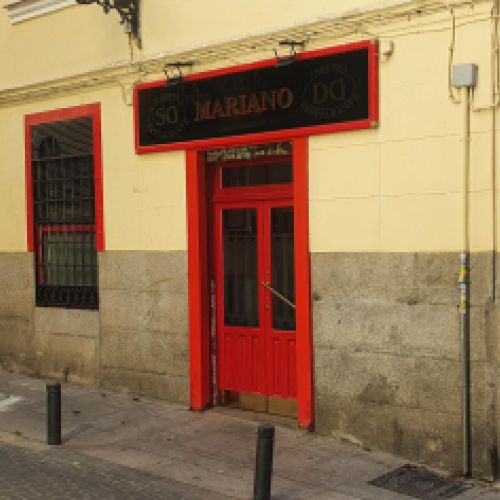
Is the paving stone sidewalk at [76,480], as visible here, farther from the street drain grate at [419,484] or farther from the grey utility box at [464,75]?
the grey utility box at [464,75]

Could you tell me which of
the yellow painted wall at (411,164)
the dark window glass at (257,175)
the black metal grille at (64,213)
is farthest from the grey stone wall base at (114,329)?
the yellow painted wall at (411,164)

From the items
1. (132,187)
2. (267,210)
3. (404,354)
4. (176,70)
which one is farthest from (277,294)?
(176,70)

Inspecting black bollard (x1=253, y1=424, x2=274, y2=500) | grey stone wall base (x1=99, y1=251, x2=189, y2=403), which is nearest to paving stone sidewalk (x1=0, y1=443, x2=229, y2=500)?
black bollard (x1=253, y1=424, x2=274, y2=500)

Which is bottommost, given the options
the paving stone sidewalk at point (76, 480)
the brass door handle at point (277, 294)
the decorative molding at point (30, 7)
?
the paving stone sidewalk at point (76, 480)

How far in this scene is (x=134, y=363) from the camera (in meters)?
10.5

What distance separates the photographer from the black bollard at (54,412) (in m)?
8.48

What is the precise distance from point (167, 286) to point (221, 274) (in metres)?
0.69

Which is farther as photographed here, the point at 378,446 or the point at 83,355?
the point at 83,355

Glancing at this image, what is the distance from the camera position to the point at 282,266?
30.4 feet

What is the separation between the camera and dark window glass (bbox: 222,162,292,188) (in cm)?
919

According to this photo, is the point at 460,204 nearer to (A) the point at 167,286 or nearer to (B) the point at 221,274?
(B) the point at 221,274

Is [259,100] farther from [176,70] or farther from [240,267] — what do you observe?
[240,267]

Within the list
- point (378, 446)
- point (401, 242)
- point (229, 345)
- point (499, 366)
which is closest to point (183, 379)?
point (229, 345)

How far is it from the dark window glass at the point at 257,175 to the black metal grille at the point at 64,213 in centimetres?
216
